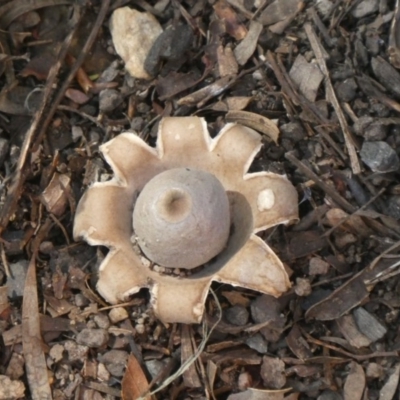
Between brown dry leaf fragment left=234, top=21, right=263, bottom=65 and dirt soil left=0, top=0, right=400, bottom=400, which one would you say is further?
brown dry leaf fragment left=234, top=21, right=263, bottom=65

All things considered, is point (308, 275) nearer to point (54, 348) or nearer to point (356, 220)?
point (356, 220)

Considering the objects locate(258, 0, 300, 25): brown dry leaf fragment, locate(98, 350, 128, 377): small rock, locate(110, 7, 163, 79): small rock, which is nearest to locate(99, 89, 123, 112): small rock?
locate(110, 7, 163, 79): small rock

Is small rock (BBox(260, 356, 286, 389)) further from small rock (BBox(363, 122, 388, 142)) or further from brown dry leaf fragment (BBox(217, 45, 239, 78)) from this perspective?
brown dry leaf fragment (BBox(217, 45, 239, 78))

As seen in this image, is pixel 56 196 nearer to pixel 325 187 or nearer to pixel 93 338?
pixel 93 338

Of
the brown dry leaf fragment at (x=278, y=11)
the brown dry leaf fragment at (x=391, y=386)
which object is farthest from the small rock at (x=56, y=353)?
the brown dry leaf fragment at (x=278, y=11)

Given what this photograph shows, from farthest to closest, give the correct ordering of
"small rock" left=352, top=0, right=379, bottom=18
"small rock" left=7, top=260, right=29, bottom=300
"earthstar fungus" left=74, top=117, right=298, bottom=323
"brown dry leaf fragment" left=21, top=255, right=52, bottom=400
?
"small rock" left=352, top=0, right=379, bottom=18 → "small rock" left=7, top=260, right=29, bottom=300 → "brown dry leaf fragment" left=21, top=255, right=52, bottom=400 → "earthstar fungus" left=74, top=117, right=298, bottom=323

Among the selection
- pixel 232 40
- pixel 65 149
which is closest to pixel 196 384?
pixel 65 149

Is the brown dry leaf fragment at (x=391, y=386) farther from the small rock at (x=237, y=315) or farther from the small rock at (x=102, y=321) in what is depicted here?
the small rock at (x=102, y=321)
